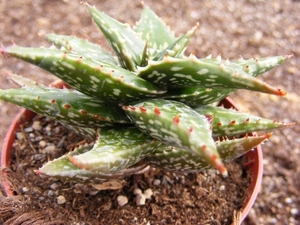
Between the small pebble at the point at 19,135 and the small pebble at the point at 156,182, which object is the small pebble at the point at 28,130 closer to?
the small pebble at the point at 19,135

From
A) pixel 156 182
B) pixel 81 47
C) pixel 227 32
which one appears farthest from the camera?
pixel 227 32

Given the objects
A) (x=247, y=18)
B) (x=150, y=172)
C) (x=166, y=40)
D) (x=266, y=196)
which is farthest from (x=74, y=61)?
(x=247, y=18)

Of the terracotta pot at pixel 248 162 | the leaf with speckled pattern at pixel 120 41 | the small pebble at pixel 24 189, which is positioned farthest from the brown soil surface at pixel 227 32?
the leaf with speckled pattern at pixel 120 41

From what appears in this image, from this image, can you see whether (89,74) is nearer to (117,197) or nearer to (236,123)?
(236,123)

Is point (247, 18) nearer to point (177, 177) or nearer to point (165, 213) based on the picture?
point (177, 177)

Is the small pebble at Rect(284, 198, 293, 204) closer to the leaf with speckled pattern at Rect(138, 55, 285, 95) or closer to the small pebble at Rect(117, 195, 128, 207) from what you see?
the small pebble at Rect(117, 195, 128, 207)

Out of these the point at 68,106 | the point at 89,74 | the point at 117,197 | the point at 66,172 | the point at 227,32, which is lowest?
the point at 117,197

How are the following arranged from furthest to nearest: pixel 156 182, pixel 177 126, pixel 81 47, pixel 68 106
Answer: pixel 156 182 < pixel 81 47 < pixel 68 106 < pixel 177 126

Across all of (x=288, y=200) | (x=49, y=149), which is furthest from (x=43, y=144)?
(x=288, y=200)
